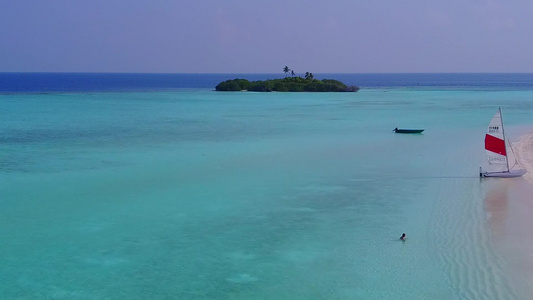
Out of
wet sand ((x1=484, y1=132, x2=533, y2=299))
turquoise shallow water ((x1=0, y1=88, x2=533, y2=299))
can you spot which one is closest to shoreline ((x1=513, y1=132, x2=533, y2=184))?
wet sand ((x1=484, y1=132, x2=533, y2=299))

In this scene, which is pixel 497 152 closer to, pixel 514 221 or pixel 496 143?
pixel 496 143

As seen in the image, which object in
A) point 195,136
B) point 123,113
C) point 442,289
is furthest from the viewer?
point 123,113

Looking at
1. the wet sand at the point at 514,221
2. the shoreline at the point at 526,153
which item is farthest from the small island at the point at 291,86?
the wet sand at the point at 514,221

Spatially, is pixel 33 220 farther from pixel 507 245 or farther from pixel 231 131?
pixel 231 131

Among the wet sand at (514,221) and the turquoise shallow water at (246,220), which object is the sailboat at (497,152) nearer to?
the wet sand at (514,221)

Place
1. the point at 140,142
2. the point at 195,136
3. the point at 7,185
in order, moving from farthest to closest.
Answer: the point at 195,136, the point at 140,142, the point at 7,185

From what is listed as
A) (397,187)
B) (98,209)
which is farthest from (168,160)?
(397,187)

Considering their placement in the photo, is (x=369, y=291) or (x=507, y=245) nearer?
(x=369, y=291)

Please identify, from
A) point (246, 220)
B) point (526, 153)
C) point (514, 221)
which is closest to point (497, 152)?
point (514, 221)
